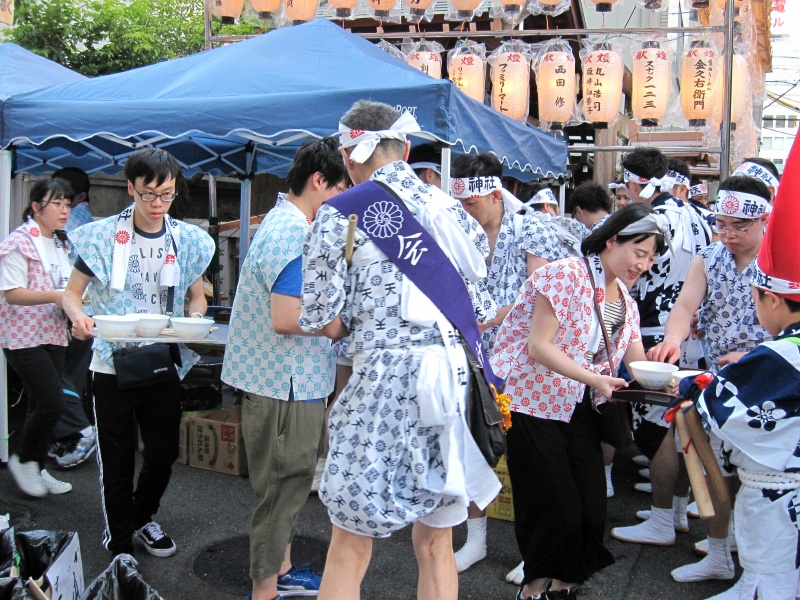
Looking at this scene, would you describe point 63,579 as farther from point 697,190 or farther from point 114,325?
point 697,190

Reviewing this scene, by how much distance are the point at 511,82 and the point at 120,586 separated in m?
7.32

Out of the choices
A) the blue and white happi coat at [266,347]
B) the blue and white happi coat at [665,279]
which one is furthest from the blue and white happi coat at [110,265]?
the blue and white happi coat at [665,279]

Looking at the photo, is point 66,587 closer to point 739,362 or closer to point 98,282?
point 98,282

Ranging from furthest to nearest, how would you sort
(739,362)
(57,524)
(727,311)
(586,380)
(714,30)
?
(714,30) → (57,524) → (727,311) → (586,380) → (739,362)

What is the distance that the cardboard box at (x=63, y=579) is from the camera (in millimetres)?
2494

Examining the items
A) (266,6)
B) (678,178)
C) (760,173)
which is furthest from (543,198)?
(266,6)

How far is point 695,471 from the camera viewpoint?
2.71 m

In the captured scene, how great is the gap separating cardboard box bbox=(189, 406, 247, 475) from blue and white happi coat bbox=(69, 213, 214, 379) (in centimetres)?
154

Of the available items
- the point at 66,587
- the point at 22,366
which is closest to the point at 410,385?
the point at 66,587

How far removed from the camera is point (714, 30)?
7.88 meters

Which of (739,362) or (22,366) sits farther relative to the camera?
(22,366)

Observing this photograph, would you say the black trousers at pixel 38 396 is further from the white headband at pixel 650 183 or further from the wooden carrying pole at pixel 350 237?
the white headband at pixel 650 183

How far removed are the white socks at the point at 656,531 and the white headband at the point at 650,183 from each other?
2.17 m

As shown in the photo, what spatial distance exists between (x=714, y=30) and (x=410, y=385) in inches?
279
